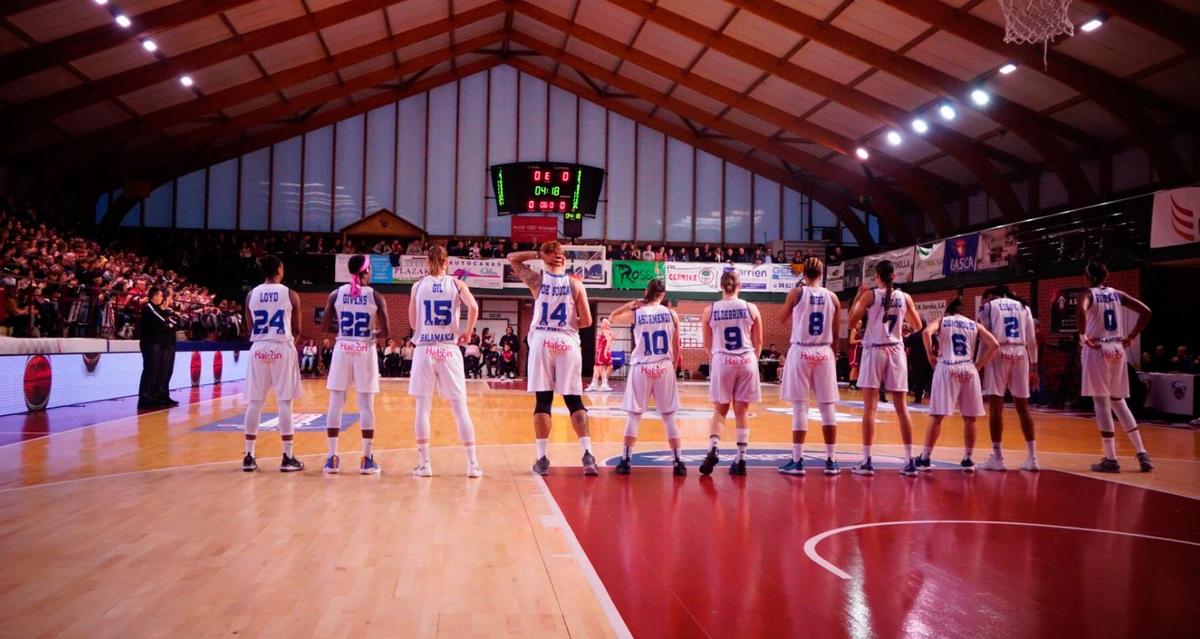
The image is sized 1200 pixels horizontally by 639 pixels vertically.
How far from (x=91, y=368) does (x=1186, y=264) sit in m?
19.4

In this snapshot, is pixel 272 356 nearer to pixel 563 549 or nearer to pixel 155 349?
pixel 563 549

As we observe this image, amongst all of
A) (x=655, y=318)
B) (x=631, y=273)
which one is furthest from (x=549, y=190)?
(x=655, y=318)

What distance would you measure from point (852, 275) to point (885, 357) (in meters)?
19.4

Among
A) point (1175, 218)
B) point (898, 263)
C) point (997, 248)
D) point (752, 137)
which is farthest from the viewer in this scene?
point (752, 137)

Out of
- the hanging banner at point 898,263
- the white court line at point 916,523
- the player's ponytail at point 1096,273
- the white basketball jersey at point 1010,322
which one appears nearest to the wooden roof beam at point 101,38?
the white basketball jersey at point 1010,322

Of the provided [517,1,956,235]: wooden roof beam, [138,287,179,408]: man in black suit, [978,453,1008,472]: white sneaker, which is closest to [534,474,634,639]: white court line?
[978,453,1008,472]: white sneaker

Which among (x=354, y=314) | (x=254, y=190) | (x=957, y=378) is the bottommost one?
(x=957, y=378)

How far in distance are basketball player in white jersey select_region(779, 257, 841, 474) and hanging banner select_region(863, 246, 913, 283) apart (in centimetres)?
1695

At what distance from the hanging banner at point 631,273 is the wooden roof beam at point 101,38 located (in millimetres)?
13116

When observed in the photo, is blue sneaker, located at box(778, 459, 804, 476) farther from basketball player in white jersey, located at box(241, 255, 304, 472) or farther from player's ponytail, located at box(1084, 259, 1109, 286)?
basketball player in white jersey, located at box(241, 255, 304, 472)

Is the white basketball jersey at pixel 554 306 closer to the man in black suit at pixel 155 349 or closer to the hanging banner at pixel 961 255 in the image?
the man in black suit at pixel 155 349

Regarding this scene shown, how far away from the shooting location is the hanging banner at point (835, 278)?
26297mm

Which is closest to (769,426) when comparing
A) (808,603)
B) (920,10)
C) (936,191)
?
(808,603)

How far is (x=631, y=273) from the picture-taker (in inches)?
1022
